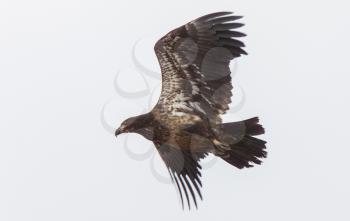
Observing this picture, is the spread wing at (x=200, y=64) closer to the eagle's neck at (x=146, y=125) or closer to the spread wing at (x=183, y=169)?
the eagle's neck at (x=146, y=125)

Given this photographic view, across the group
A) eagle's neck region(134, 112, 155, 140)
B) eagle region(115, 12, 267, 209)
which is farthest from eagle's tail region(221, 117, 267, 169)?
eagle's neck region(134, 112, 155, 140)

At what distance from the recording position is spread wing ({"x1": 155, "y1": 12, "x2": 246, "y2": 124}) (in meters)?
12.8

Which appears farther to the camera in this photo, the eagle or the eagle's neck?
the eagle's neck

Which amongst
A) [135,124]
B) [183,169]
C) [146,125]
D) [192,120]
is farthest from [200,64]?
[183,169]

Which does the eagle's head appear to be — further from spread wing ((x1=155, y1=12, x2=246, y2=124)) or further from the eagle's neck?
spread wing ((x1=155, y1=12, x2=246, y2=124))

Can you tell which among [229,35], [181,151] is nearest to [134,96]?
[181,151]

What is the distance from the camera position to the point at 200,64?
1308 centimetres

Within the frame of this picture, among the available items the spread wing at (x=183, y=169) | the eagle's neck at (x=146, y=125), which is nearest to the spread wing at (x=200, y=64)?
the eagle's neck at (x=146, y=125)

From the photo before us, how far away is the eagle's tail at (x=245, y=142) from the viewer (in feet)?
44.4

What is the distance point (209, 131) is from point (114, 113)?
12.9ft

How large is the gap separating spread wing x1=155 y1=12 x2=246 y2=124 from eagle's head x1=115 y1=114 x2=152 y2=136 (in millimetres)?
334

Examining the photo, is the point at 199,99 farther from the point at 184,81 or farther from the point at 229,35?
the point at 229,35

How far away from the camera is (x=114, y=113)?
1708cm

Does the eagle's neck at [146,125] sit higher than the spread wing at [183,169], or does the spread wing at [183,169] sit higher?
the eagle's neck at [146,125]
